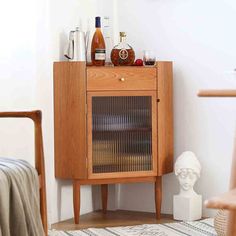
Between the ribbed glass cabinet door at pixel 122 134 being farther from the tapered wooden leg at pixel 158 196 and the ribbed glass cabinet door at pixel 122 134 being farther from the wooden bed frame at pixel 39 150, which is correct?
the wooden bed frame at pixel 39 150

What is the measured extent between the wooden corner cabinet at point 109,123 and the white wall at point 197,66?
0.17 metres

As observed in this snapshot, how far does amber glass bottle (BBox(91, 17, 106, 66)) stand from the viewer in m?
3.38

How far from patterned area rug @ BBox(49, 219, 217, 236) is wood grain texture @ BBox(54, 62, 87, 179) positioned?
1.08 feet

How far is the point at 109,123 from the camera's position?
131 inches

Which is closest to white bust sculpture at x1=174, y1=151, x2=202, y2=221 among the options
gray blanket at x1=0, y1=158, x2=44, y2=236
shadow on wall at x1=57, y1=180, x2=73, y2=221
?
shadow on wall at x1=57, y1=180, x2=73, y2=221

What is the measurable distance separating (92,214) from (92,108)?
0.73 metres

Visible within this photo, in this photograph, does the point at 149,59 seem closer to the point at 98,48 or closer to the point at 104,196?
the point at 98,48

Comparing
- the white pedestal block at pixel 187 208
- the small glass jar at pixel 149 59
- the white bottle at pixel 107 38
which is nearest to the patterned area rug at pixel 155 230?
the white pedestal block at pixel 187 208

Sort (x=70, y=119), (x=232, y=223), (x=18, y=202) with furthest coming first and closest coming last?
1. (x=70, y=119)
2. (x=18, y=202)
3. (x=232, y=223)

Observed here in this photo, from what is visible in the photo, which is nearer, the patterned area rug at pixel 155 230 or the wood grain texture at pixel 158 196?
the patterned area rug at pixel 155 230

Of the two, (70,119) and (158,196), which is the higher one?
(70,119)

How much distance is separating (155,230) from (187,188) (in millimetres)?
372

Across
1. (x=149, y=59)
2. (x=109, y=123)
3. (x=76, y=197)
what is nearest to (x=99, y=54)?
(x=149, y=59)

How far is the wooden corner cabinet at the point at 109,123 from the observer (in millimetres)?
3285
